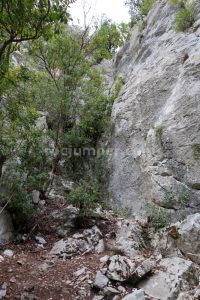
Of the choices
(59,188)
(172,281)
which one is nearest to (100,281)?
(172,281)

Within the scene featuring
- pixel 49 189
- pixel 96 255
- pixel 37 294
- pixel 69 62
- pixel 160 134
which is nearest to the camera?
pixel 37 294

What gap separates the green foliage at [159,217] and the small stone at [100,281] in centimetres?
238

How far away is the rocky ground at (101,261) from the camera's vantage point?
539 centimetres

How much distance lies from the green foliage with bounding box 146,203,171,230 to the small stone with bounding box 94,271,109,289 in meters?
2.38

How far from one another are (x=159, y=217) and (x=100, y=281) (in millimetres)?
2618

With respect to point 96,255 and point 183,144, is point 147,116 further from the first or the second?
point 96,255

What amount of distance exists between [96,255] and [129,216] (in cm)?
217

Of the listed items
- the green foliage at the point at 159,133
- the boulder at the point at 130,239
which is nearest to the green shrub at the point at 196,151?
the green foliage at the point at 159,133

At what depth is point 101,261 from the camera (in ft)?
21.9

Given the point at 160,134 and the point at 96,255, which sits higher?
the point at 160,134

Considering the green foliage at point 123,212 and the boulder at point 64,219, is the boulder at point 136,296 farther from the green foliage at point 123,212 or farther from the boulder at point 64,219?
the green foliage at point 123,212

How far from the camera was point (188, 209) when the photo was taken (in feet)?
24.7

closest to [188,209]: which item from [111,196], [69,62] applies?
[111,196]

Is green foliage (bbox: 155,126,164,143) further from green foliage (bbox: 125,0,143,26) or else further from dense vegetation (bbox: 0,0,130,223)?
green foliage (bbox: 125,0,143,26)
